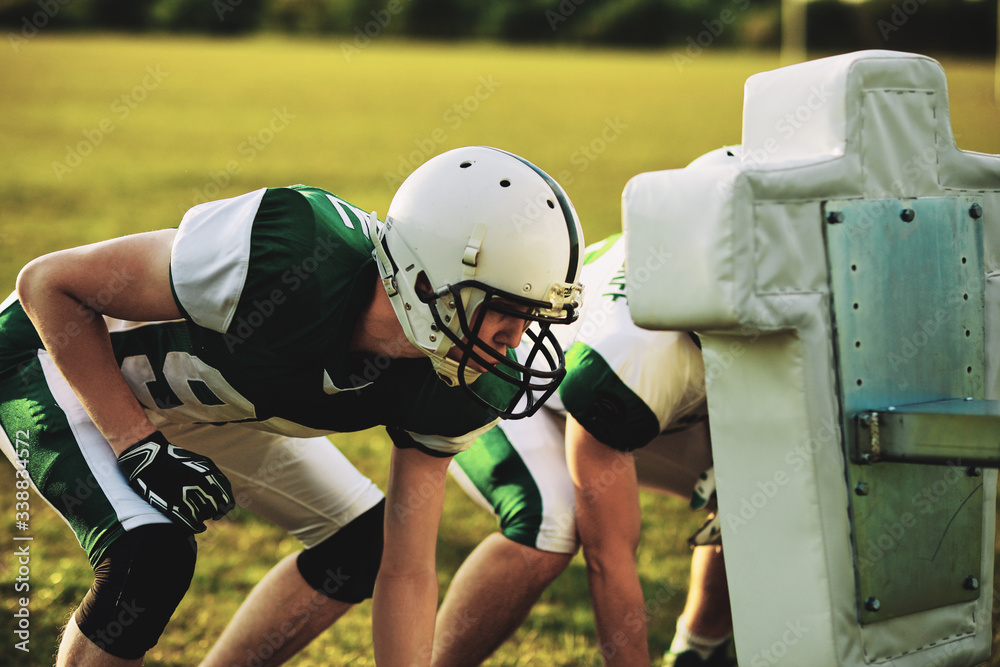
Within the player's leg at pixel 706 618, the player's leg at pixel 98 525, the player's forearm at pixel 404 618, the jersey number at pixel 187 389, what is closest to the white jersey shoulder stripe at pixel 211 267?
the jersey number at pixel 187 389

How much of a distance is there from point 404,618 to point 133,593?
73 centimetres

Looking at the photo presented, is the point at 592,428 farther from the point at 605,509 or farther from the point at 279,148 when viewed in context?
the point at 279,148

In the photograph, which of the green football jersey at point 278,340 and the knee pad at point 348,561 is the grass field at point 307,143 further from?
the green football jersey at point 278,340

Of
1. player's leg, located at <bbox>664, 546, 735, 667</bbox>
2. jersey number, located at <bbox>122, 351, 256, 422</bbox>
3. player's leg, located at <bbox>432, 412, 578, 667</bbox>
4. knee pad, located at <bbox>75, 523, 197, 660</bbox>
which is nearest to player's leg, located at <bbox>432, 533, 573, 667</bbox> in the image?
player's leg, located at <bbox>432, 412, 578, 667</bbox>

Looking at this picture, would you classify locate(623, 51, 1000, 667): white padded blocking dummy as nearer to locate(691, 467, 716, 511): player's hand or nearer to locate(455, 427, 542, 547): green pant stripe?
locate(691, 467, 716, 511): player's hand

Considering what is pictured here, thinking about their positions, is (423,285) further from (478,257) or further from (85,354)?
(85,354)

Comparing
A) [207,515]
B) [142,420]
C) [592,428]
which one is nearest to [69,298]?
[142,420]

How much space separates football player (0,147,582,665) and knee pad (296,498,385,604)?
0.24 meters

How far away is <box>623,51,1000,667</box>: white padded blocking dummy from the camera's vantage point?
2.04 metres

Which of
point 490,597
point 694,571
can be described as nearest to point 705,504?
point 694,571

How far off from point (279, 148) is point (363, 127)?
3.13m

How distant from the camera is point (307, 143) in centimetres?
1775

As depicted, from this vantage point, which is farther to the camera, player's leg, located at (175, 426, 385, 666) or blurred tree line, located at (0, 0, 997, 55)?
blurred tree line, located at (0, 0, 997, 55)

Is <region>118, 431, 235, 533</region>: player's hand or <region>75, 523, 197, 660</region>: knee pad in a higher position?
<region>118, 431, 235, 533</region>: player's hand
